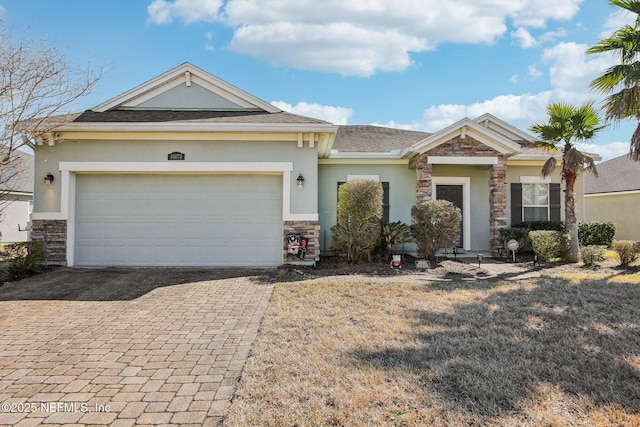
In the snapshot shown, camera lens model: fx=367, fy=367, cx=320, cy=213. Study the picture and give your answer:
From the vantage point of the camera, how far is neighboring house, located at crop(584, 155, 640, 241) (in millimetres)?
16984

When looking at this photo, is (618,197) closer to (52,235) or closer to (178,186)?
(178,186)

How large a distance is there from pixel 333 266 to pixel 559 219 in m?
8.43

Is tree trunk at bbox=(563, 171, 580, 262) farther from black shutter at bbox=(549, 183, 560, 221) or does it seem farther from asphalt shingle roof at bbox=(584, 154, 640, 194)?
asphalt shingle roof at bbox=(584, 154, 640, 194)

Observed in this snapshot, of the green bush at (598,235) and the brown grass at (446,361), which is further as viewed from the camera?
the green bush at (598,235)

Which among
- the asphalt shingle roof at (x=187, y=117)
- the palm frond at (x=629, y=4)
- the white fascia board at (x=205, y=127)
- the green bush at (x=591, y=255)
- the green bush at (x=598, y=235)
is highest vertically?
the palm frond at (x=629, y=4)

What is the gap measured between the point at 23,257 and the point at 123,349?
5.98 m

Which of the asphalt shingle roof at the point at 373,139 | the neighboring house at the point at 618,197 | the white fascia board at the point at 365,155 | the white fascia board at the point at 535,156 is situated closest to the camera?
the white fascia board at the point at 365,155

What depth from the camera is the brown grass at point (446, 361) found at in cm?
279

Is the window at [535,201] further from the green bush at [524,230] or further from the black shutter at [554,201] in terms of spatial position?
the green bush at [524,230]

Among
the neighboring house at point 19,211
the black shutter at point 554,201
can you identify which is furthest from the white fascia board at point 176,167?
the neighboring house at point 19,211

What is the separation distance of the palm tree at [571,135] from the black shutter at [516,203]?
2.14 metres

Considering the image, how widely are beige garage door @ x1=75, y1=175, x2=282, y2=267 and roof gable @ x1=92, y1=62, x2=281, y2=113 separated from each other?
229 cm

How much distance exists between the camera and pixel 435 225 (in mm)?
9484

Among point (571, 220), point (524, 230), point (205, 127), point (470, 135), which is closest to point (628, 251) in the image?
point (571, 220)
